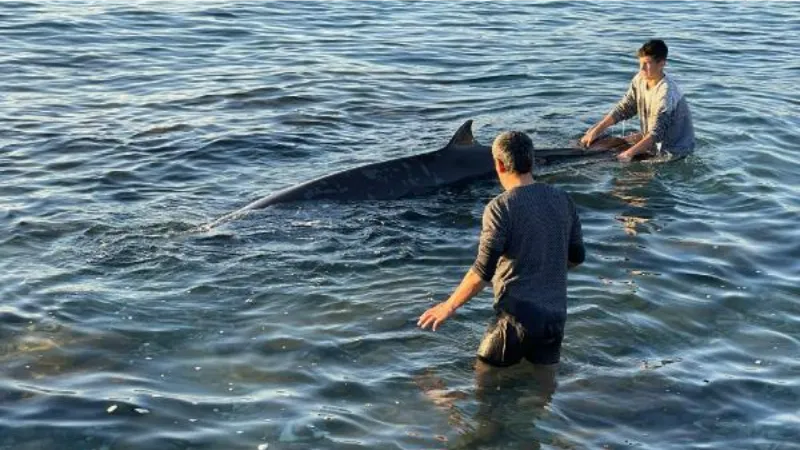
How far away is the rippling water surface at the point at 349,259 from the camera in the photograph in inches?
363

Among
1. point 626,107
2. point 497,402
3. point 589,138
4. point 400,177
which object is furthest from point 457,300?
point 626,107

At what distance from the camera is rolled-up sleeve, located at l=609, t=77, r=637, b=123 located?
53.1ft

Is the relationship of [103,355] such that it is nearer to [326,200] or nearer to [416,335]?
[416,335]

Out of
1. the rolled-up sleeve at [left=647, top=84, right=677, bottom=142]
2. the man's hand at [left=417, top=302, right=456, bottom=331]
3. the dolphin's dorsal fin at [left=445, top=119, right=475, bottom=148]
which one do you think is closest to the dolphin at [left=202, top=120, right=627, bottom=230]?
the dolphin's dorsal fin at [left=445, top=119, right=475, bottom=148]

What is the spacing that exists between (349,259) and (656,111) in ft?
17.4

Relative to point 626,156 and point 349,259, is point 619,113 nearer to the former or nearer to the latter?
point 626,156

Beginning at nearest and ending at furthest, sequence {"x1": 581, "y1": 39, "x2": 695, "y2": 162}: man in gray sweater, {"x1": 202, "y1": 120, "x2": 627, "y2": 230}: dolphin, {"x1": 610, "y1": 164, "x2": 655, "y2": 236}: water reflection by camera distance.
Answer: {"x1": 202, "y1": 120, "x2": 627, "y2": 230}: dolphin → {"x1": 610, "y1": 164, "x2": 655, "y2": 236}: water reflection → {"x1": 581, "y1": 39, "x2": 695, "y2": 162}: man in gray sweater

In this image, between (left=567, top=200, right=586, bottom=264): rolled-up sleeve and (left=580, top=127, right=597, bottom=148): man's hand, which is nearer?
(left=567, top=200, right=586, bottom=264): rolled-up sleeve

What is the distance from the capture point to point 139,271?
1193 cm

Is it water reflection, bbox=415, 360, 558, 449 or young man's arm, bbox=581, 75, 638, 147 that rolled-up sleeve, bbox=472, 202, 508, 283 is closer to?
water reflection, bbox=415, 360, 558, 449

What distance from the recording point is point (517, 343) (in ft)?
30.8

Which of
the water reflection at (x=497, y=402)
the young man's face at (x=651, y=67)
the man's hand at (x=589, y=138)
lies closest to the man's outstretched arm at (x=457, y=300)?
the water reflection at (x=497, y=402)

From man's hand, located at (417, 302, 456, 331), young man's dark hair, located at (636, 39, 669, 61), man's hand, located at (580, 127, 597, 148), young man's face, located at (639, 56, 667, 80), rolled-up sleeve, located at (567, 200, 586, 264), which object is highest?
young man's dark hair, located at (636, 39, 669, 61)

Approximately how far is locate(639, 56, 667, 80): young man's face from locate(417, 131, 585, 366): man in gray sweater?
6524 mm
